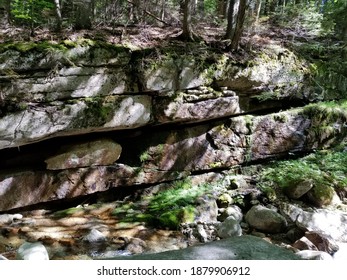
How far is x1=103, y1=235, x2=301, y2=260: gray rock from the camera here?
2.92m

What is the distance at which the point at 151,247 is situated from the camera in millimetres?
5777

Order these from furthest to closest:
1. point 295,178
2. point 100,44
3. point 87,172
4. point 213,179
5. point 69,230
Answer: point 213,179
point 295,178
point 87,172
point 100,44
point 69,230

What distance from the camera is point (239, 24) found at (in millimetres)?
7770

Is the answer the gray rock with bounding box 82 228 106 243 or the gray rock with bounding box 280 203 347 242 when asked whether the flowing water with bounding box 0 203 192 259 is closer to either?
the gray rock with bounding box 82 228 106 243

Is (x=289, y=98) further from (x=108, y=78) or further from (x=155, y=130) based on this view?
(x=108, y=78)

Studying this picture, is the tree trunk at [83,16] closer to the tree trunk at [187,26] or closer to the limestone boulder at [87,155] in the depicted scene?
the tree trunk at [187,26]

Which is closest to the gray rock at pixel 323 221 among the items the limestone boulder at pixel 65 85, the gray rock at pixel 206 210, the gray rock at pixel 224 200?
the gray rock at pixel 224 200

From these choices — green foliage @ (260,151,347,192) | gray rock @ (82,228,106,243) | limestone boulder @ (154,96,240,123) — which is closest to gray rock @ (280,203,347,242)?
green foliage @ (260,151,347,192)

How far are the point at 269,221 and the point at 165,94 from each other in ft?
12.1

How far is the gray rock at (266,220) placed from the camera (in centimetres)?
652

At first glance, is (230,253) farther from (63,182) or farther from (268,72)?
(268,72)

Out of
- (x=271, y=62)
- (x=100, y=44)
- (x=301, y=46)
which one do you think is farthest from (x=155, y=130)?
(x=301, y=46)

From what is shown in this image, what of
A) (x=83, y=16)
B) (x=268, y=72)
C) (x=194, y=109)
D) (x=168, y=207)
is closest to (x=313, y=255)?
(x=168, y=207)

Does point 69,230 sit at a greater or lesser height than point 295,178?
lesser
